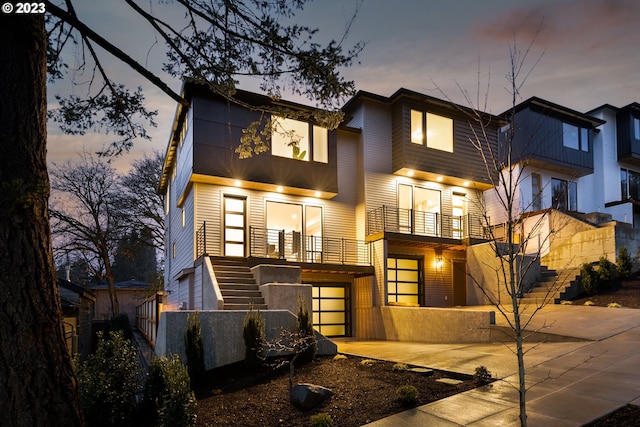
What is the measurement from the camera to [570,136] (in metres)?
23.0

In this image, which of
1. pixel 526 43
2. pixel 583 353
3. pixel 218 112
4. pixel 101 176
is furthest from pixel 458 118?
pixel 101 176

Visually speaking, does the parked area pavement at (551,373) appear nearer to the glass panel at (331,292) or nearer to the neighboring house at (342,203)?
the neighboring house at (342,203)

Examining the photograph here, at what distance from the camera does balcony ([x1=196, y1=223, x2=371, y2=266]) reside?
585 inches

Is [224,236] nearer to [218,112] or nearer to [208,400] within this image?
[218,112]

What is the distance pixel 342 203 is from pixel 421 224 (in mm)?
3325

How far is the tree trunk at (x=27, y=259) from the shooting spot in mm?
4031

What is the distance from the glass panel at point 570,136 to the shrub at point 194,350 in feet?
Result: 68.1

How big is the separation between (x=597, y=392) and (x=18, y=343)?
686 centimetres

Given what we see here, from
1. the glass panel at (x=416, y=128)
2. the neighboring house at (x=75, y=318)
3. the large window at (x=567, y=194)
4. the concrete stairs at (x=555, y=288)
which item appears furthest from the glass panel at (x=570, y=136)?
the neighboring house at (x=75, y=318)

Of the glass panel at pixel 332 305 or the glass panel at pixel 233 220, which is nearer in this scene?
the glass panel at pixel 233 220

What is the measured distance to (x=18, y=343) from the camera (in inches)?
159

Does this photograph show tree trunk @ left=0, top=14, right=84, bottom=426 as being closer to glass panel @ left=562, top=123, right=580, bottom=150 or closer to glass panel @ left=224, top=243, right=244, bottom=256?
glass panel @ left=224, top=243, right=244, bottom=256

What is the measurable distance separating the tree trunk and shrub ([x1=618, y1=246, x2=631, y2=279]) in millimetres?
16341

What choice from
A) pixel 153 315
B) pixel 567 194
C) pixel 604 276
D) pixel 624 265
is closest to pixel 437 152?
pixel 604 276
